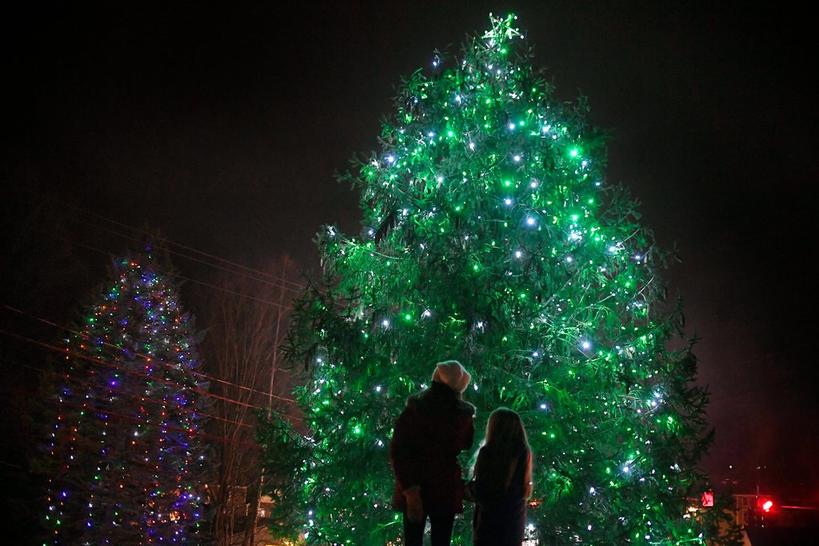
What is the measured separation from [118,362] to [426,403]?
11806 mm

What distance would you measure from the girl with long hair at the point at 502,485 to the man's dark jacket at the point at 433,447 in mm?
169

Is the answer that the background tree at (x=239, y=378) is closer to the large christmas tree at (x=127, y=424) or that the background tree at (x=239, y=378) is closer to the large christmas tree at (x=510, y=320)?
the large christmas tree at (x=127, y=424)

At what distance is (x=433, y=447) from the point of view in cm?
411

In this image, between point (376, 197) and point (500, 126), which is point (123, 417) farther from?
point (500, 126)

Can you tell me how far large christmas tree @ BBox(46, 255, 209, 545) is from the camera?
1363 cm

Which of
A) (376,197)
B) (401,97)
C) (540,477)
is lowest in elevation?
(540,477)

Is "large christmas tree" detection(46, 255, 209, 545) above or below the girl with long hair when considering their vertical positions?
above

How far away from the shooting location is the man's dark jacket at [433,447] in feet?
13.3

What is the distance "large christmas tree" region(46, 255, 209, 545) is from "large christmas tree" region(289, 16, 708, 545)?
311 inches

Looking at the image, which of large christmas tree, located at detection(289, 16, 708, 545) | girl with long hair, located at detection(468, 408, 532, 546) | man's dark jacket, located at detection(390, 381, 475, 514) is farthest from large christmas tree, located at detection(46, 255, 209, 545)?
girl with long hair, located at detection(468, 408, 532, 546)

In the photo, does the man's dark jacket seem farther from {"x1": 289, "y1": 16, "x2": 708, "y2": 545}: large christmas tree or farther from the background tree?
the background tree

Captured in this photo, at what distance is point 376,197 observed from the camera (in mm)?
7770

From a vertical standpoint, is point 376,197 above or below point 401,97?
below

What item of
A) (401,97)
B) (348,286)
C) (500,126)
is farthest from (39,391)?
(500,126)
